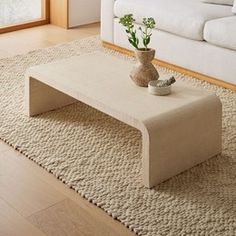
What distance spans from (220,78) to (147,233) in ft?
5.97

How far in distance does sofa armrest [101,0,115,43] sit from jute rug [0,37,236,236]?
1122 millimetres

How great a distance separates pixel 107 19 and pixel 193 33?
37.9 inches

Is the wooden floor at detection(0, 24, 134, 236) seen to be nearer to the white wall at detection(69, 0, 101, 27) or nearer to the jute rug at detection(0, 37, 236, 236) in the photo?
the jute rug at detection(0, 37, 236, 236)

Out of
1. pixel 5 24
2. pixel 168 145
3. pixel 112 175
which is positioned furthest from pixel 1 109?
pixel 5 24

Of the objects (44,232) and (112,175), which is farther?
(112,175)

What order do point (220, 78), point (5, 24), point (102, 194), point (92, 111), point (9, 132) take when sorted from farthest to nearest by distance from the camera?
point (5, 24) < point (220, 78) < point (92, 111) < point (9, 132) < point (102, 194)

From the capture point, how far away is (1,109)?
12.2ft

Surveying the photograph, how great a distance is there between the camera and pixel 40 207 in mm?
2727

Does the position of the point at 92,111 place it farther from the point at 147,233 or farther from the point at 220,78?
the point at 147,233

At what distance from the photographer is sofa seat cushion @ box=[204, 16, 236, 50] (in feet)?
12.8

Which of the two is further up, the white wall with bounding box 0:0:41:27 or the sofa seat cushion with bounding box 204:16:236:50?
the sofa seat cushion with bounding box 204:16:236:50

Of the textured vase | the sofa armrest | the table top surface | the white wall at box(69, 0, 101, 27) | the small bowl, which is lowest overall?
the white wall at box(69, 0, 101, 27)

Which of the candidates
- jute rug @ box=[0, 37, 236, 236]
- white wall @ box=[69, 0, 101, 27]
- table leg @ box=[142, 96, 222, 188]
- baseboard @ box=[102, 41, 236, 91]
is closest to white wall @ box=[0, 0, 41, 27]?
white wall @ box=[69, 0, 101, 27]

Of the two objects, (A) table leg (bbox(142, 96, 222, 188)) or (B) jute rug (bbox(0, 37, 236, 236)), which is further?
(A) table leg (bbox(142, 96, 222, 188))
